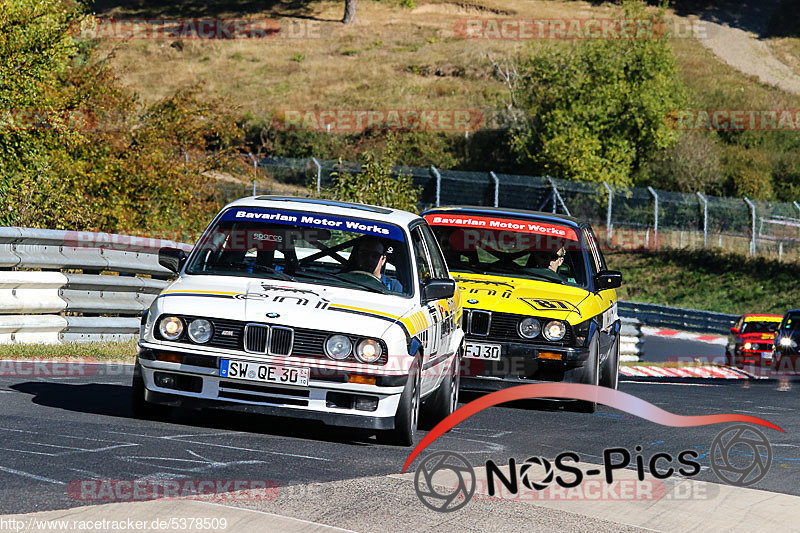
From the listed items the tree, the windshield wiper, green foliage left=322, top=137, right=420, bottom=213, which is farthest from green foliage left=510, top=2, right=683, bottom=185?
the windshield wiper

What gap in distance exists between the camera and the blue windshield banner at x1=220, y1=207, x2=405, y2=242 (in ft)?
29.0

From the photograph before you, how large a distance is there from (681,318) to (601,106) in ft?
76.4

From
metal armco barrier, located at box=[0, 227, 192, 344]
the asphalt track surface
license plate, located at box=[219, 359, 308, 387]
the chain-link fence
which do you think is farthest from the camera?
the chain-link fence

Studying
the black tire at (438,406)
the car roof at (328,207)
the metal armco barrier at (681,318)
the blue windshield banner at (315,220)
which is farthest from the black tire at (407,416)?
the metal armco barrier at (681,318)

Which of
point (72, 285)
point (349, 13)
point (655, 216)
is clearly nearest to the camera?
point (72, 285)

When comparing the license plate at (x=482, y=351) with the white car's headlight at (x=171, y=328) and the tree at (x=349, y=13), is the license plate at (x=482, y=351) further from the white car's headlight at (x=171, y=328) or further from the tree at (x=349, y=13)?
the tree at (x=349, y=13)

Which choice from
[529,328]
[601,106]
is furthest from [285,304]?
[601,106]

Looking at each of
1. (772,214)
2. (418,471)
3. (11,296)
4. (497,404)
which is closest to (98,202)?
(11,296)

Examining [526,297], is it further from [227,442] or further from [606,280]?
[227,442]

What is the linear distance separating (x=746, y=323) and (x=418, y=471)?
2324cm

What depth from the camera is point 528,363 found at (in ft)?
35.7

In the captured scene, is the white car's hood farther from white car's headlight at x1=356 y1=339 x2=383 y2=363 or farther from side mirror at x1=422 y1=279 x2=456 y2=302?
side mirror at x1=422 y1=279 x2=456 y2=302

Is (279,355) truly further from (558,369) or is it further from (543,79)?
(543,79)

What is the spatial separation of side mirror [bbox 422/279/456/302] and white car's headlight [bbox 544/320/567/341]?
7.83ft
